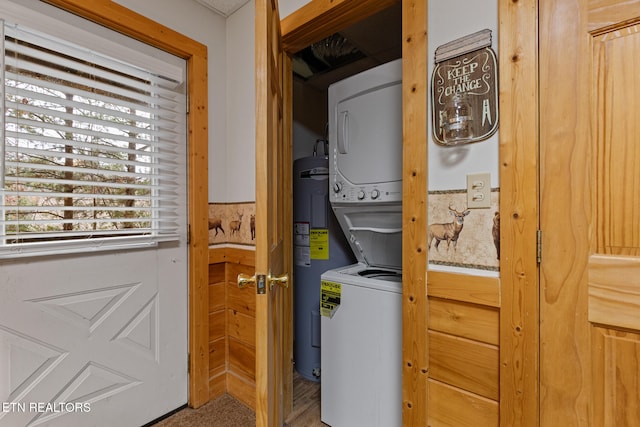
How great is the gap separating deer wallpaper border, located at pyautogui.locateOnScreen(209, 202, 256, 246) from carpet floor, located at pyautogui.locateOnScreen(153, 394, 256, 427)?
3.31 feet

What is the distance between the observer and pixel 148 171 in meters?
1.61

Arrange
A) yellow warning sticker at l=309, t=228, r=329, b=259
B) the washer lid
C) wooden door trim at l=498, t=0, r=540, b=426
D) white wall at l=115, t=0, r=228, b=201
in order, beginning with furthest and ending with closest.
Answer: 1. yellow warning sticker at l=309, t=228, r=329, b=259
2. white wall at l=115, t=0, r=228, b=201
3. the washer lid
4. wooden door trim at l=498, t=0, r=540, b=426

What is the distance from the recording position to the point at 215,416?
1.67 meters

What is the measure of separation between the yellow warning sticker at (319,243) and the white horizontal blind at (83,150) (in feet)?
3.07

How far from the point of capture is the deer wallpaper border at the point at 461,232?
944 millimetres

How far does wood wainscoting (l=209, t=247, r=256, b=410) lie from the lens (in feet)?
5.82

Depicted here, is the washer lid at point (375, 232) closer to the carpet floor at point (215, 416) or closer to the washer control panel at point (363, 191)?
the washer control panel at point (363, 191)

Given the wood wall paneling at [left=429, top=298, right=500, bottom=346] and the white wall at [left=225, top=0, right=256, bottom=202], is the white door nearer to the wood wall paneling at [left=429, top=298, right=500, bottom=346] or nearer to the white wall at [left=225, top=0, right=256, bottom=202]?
the white wall at [left=225, top=0, right=256, bottom=202]

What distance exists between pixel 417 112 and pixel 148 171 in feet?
4.78

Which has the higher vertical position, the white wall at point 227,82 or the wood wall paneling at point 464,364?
the white wall at point 227,82

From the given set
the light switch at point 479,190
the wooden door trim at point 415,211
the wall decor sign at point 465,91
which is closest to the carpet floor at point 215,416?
the wooden door trim at point 415,211

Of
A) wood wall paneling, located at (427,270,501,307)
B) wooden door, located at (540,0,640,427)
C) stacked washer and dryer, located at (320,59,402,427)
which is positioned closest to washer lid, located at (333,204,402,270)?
stacked washer and dryer, located at (320,59,402,427)

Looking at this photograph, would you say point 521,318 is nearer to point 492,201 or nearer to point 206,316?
point 492,201

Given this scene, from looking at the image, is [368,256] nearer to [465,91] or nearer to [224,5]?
[465,91]
